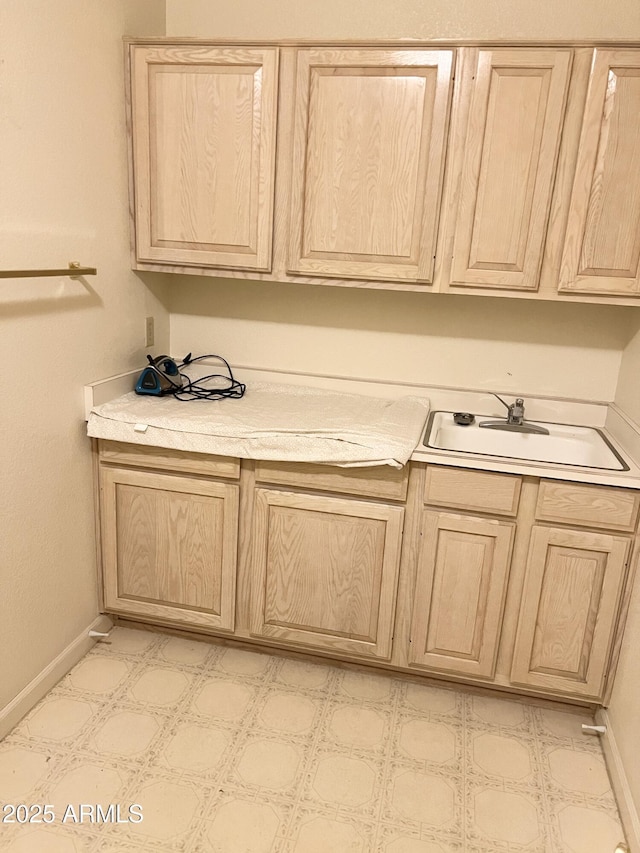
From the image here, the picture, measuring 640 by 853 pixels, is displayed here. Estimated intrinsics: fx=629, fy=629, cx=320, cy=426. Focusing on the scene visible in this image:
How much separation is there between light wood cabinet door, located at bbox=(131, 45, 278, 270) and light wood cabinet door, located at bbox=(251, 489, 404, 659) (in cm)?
85

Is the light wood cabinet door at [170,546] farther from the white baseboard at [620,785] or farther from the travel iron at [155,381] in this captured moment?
the white baseboard at [620,785]

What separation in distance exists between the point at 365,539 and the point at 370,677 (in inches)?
21.2

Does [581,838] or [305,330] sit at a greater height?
[305,330]

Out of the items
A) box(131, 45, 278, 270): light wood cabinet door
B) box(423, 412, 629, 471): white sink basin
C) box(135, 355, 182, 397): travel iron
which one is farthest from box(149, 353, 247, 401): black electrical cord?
box(423, 412, 629, 471): white sink basin

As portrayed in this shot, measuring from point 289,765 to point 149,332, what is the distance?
5.20ft

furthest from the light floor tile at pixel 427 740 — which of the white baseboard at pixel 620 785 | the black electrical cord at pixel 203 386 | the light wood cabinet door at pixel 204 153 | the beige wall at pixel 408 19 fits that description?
the beige wall at pixel 408 19

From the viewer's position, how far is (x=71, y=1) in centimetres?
178

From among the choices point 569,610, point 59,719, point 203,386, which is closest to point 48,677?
point 59,719

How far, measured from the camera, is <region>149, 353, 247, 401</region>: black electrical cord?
2.37 m

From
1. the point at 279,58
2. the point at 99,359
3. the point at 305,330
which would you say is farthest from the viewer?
the point at 305,330

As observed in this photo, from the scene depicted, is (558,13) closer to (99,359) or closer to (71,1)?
(71,1)

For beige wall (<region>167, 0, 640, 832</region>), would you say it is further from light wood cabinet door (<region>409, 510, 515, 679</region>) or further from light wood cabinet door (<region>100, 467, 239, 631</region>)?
light wood cabinet door (<region>100, 467, 239, 631</region>)

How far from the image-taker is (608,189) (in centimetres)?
185

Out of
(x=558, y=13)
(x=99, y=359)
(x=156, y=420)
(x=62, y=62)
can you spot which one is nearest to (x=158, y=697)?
(x=156, y=420)
